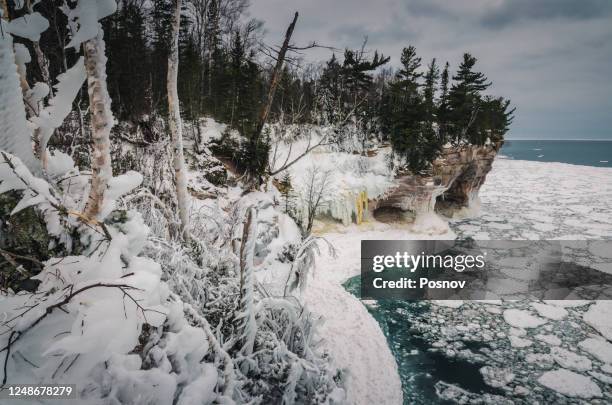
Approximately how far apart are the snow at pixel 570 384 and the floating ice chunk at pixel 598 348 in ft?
3.52

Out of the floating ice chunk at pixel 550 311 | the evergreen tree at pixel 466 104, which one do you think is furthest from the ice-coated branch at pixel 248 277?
the evergreen tree at pixel 466 104

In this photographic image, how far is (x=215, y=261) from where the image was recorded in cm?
484

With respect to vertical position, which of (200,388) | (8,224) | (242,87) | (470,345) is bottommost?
(470,345)

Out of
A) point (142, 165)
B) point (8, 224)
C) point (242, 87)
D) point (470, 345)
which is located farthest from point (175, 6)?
point (242, 87)

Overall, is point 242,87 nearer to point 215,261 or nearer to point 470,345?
point 215,261

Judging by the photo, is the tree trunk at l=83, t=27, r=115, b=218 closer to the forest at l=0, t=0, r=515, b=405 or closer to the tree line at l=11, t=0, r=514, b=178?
the forest at l=0, t=0, r=515, b=405

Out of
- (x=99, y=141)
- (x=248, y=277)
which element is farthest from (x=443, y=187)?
(x=99, y=141)

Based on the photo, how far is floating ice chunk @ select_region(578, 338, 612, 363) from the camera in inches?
277

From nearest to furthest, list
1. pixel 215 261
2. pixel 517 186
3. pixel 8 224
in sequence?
pixel 8 224 < pixel 215 261 < pixel 517 186

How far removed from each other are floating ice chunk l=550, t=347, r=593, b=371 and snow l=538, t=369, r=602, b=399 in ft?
0.78

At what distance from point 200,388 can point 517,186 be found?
32.7 metres

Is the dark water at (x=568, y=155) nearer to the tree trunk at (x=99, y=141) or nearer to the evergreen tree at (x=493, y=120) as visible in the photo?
the evergreen tree at (x=493, y=120)

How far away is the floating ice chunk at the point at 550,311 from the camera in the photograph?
8.74 metres

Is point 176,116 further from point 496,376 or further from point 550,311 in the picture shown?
point 550,311
